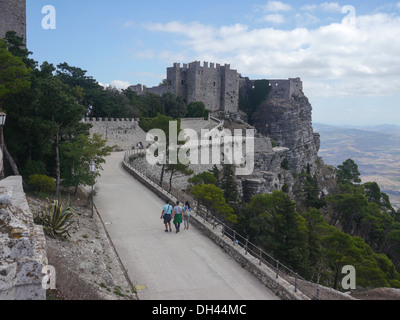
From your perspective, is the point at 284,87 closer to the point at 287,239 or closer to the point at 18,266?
the point at 287,239

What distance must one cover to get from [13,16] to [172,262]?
27.7 m

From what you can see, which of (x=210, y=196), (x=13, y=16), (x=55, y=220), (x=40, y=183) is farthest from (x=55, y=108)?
(x=13, y=16)

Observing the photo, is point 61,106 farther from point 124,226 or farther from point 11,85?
point 124,226

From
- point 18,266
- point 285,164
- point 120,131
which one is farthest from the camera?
point 285,164

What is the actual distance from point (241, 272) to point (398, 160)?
219m

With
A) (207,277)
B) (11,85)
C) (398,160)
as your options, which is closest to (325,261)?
(207,277)

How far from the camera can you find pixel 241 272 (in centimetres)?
947

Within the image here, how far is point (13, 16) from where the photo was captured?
2702 cm

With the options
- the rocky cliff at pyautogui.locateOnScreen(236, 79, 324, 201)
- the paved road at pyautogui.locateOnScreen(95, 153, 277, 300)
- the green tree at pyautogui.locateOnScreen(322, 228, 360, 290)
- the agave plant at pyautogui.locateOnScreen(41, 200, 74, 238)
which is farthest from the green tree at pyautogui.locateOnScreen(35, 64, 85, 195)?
the rocky cliff at pyautogui.locateOnScreen(236, 79, 324, 201)

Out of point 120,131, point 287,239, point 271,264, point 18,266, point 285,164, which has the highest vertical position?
point 120,131

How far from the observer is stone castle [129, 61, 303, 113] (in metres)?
52.5

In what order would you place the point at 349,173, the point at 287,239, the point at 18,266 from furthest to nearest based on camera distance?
1. the point at 349,173
2. the point at 287,239
3. the point at 18,266

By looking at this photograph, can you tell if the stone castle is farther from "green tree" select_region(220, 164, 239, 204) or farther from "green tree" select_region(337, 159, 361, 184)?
"green tree" select_region(220, 164, 239, 204)
